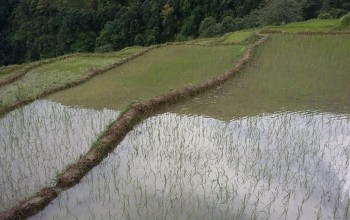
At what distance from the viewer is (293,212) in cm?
505

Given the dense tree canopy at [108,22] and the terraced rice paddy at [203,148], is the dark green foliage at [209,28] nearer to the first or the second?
the dense tree canopy at [108,22]

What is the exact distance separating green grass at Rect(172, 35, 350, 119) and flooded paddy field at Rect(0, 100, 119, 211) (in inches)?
84.2

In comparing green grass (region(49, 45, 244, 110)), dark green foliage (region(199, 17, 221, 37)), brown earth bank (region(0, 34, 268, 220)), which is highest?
dark green foliage (region(199, 17, 221, 37))

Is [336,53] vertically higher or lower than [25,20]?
lower

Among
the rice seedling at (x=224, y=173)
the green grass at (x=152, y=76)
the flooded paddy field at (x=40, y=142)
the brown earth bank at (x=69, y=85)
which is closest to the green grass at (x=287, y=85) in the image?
the rice seedling at (x=224, y=173)

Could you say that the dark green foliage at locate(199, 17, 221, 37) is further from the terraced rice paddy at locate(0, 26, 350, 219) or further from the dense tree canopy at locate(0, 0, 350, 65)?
the terraced rice paddy at locate(0, 26, 350, 219)

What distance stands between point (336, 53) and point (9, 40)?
148ft

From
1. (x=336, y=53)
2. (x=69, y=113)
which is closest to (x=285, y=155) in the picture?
(x=69, y=113)

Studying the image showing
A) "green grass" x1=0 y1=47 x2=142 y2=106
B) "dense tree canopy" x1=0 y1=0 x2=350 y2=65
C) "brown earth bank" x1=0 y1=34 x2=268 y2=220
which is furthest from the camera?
"dense tree canopy" x1=0 y1=0 x2=350 y2=65

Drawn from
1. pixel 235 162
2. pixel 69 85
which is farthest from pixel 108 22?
pixel 235 162

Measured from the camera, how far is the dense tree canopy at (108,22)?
120ft

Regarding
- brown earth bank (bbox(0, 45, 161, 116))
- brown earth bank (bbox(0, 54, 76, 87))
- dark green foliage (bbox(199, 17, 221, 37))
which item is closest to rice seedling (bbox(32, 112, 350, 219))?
brown earth bank (bbox(0, 45, 161, 116))

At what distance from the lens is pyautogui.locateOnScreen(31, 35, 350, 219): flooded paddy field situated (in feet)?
17.1

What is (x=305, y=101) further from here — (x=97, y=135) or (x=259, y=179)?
(x=97, y=135)
